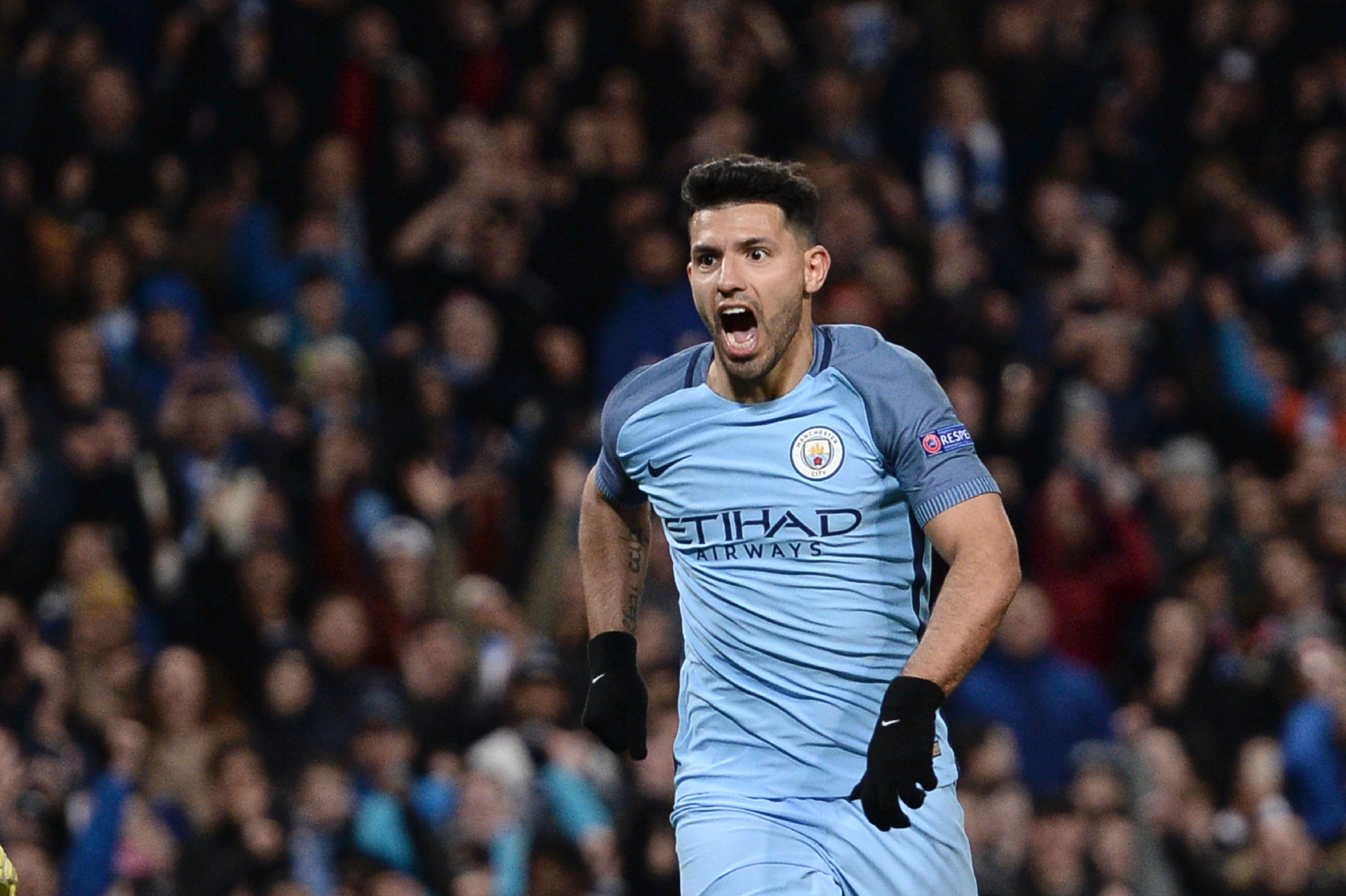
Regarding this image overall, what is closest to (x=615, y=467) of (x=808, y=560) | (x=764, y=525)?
(x=764, y=525)

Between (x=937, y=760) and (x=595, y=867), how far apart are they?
398 centimetres

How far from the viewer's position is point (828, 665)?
15.5 ft

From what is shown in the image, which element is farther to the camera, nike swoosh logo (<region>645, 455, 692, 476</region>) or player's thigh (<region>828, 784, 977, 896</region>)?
nike swoosh logo (<region>645, 455, 692, 476</region>)

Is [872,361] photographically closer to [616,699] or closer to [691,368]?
[691,368]

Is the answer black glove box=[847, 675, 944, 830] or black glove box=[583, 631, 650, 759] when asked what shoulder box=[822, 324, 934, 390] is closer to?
black glove box=[847, 675, 944, 830]

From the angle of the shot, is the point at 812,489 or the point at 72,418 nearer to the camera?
the point at 812,489

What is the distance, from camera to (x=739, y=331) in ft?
15.5

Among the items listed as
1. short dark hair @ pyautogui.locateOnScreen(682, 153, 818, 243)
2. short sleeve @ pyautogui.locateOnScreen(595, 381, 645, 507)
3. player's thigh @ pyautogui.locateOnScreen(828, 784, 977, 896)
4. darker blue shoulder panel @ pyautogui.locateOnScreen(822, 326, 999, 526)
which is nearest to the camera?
darker blue shoulder panel @ pyautogui.locateOnScreen(822, 326, 999, 526)

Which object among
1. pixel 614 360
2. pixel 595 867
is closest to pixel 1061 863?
pixel 595 867

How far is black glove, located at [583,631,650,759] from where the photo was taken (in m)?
5.03

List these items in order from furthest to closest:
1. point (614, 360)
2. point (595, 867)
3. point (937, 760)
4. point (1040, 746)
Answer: point (614, 360) → point (1040, 746) → point (595, 867) → point (937, 760)

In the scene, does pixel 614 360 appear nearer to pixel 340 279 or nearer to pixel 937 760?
pixel 340 279

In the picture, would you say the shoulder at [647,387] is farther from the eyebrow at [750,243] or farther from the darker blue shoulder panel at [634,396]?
the eyebrow at [750,243]

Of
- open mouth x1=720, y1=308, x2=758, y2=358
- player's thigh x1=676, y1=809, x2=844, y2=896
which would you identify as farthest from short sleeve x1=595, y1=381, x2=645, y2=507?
player's thigh x1=676, y1=809, x2=844, y2=896
